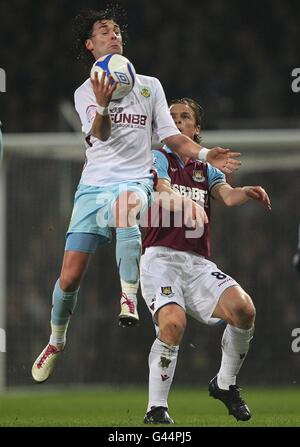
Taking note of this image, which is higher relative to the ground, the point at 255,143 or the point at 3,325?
the point at 255,143

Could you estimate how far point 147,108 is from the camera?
6.34 metres

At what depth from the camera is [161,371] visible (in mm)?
6230

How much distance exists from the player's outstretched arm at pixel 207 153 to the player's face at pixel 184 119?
601 mm

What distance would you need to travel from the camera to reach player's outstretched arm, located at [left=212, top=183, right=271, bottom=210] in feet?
20.2

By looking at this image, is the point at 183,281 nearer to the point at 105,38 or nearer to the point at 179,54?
the point at 105,38

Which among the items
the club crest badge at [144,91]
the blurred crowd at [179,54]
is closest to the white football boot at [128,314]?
the club crest badge at [144,91]

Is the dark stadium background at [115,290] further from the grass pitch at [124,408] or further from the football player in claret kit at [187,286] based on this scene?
the football player in claret kit at [187,286]

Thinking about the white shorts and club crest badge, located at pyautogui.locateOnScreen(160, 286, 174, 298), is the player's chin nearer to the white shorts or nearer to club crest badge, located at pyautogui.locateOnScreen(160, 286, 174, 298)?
the white shorts

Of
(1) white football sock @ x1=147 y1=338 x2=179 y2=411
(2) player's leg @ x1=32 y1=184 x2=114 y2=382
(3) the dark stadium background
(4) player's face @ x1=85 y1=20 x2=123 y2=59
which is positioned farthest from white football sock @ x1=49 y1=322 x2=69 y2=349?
(3) the dark stadium background

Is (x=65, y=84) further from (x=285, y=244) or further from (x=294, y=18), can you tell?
(x=285, y=244)

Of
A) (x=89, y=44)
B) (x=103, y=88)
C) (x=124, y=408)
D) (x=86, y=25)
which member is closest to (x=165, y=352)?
(x=103, y=88)

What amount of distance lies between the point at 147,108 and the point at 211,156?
2.14 ft

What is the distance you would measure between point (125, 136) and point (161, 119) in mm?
240

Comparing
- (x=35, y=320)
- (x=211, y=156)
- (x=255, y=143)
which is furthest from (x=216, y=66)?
→ (x=211, y=156)
